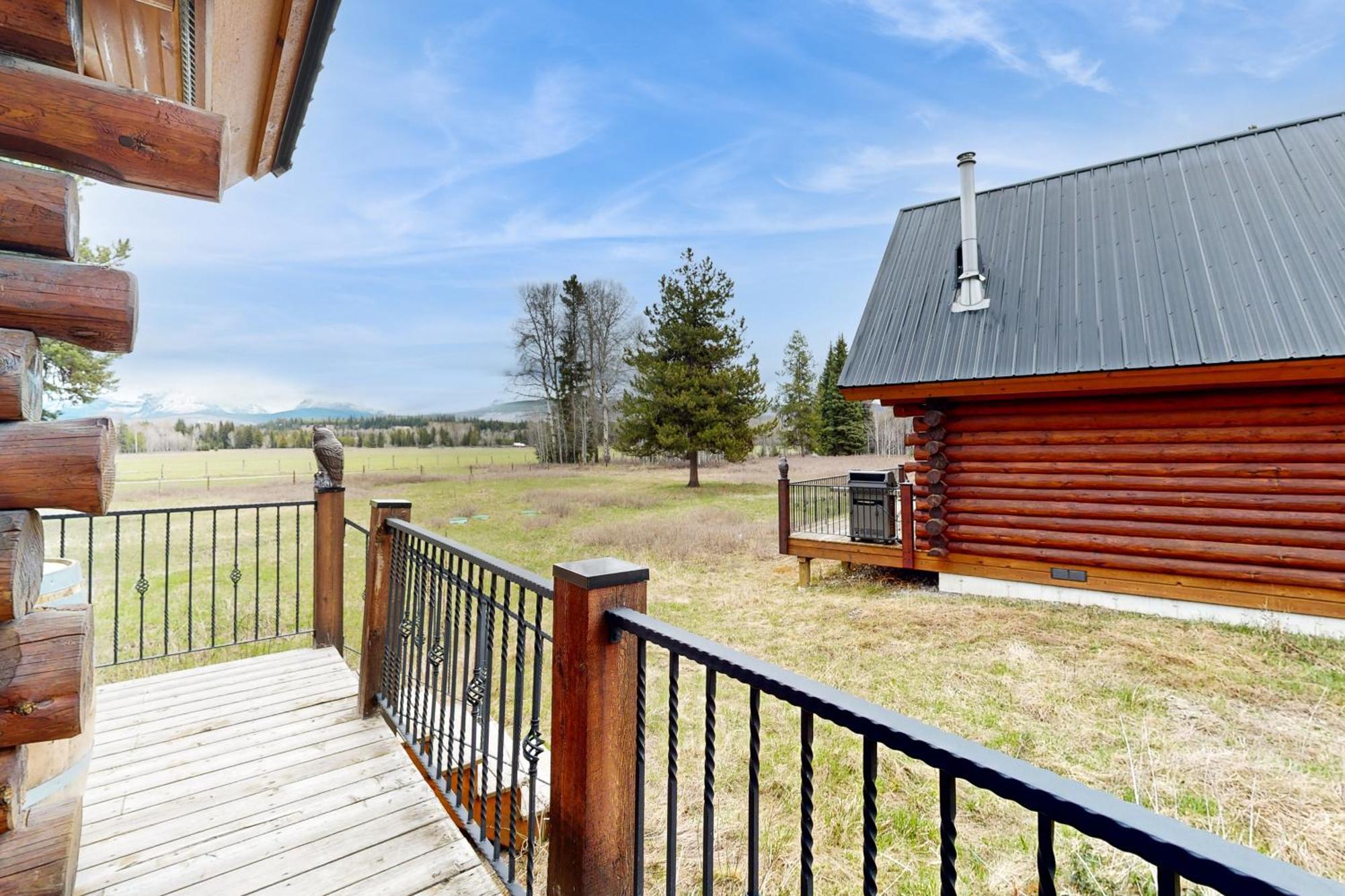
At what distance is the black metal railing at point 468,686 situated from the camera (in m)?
1.65

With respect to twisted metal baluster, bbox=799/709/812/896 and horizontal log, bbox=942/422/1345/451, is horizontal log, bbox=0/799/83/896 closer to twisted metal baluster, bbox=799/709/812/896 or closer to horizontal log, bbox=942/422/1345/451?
twisted metal baluster, bbox=799/709/812/896

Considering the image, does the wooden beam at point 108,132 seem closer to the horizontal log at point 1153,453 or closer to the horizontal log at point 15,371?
the horizontal log at point 15,371

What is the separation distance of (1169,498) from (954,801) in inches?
251

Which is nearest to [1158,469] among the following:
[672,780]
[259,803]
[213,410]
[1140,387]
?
[1140,387]

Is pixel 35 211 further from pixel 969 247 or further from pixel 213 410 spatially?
pixel 213 410

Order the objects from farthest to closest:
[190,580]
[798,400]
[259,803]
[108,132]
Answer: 1. [798,400]
2. [190,580]
3. [259,803]
4. [108,132]

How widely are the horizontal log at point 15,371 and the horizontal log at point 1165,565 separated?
712 centimetres

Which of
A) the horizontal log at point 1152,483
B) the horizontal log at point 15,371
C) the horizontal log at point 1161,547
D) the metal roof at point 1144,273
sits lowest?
the horizontal log at point 1161,547

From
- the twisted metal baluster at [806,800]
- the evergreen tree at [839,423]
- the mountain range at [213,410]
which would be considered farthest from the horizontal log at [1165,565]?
the evergreen tree at [839,423]

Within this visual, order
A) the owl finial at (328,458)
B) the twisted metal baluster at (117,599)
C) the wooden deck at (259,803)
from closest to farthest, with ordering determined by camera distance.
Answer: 1. the wooden deck at (259,803)
2. the twisted metal baluster at (117,599)
3. the owl finial at (328,458)

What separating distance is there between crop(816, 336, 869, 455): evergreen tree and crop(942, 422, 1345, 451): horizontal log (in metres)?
20.2

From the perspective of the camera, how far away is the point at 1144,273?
233 inches

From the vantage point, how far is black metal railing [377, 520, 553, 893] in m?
1.65

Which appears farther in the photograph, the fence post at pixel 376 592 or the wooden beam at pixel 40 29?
the fence post at pixel 376 592
